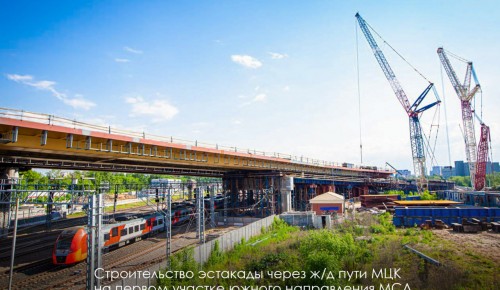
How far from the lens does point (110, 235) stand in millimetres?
26422

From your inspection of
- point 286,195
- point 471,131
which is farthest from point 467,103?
point 286,195

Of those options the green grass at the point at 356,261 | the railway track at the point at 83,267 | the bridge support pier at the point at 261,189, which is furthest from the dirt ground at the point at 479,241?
the railway track at the point at 83,267

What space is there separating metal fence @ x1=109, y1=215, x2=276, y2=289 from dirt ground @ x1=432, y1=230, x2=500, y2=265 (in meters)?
18.9

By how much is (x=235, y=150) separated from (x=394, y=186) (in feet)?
216

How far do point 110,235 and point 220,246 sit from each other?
1055cm

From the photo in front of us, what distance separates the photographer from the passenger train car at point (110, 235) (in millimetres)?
22109

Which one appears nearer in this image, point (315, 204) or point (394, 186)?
point (315, 204)

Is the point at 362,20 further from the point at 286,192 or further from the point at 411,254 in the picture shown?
the point at 411,254

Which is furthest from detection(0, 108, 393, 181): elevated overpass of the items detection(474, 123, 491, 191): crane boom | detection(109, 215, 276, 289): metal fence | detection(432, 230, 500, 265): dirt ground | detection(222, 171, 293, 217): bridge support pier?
detection(474, 123, 491, 191): crane boom

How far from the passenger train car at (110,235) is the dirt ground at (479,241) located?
81.4 feet

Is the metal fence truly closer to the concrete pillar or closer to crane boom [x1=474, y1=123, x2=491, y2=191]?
the concrete pillar

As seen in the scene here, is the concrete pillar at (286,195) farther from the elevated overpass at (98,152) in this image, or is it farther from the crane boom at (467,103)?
the crane boom at (467,103)

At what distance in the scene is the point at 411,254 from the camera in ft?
71.9

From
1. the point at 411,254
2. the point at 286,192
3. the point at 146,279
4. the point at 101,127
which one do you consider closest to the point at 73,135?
the point at 101,127
